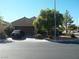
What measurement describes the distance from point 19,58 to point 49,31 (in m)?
32.3

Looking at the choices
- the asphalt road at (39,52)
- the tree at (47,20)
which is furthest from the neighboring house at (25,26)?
the asphalt road at (39,52)

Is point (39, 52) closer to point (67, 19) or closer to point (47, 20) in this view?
point (47, 20)

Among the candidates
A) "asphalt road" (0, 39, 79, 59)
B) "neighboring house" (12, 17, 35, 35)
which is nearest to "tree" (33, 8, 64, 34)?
"neighboring house" (12, 17, 35, 35)

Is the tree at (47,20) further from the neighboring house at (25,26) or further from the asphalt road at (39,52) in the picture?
the asphalt road at (39,52)

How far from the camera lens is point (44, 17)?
46281 millimetres

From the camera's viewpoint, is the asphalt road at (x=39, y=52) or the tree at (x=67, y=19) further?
the tree at (x=67, y=19)

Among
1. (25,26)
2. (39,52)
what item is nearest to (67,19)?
(25,26)

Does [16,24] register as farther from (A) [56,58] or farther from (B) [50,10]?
(A) [56,58]

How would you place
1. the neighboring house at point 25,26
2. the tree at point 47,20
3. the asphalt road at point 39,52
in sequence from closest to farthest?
the asphalt road at point 39,52 → the tree at point 47,20 → the neighboring house at point 25,26

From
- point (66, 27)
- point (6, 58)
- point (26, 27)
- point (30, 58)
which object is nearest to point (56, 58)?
point (30, 58)

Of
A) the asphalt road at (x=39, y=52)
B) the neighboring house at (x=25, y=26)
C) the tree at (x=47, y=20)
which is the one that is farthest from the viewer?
the neighboring house at (x=25, y=26)

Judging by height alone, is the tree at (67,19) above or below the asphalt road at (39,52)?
above

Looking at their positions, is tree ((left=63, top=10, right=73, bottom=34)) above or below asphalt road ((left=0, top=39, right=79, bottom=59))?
above

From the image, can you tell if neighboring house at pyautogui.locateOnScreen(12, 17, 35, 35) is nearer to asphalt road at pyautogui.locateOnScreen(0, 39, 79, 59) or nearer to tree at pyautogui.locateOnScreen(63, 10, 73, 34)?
tree at pyautogui.locateOnScreen(63, 10, 73, 34)
